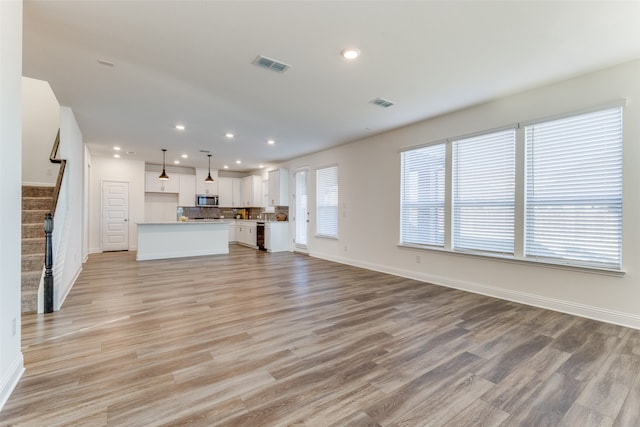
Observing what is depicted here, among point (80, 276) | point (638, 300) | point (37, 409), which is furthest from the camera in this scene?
point (80, 276)

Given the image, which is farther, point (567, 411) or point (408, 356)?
point (408, 356)

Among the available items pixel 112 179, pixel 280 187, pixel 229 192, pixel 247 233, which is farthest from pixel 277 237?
pixel 112 179

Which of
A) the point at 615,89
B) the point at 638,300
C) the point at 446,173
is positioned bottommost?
the point at 638,300

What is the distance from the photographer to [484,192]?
4.22 m

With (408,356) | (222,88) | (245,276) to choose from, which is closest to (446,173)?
(408,356)

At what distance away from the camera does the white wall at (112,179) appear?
26.3 feet

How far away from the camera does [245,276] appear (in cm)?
523

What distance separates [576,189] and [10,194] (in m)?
5.35

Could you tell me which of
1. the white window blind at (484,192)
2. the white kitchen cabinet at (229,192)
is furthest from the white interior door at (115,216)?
the white window blind at (484,192)

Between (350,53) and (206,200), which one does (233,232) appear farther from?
(350,53)

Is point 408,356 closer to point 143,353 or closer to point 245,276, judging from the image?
point 143,353

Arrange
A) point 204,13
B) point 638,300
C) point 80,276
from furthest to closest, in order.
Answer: point 80,276, point 638,300, point 204,13

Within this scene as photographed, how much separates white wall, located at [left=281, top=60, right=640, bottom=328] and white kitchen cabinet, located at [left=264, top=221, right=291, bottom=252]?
69.8 inches

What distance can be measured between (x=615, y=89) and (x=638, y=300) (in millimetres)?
2284
